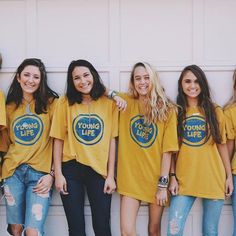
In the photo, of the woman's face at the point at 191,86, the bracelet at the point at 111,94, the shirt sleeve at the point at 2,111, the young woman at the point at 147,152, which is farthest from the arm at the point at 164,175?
the shirt sleeve at the point at 2,111

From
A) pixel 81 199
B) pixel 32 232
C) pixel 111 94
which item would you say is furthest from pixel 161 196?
pixel 32 232

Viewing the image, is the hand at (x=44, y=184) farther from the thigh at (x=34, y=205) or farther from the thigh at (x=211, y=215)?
the thigh at (x=211, y=215)

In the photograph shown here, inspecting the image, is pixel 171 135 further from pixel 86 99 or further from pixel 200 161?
pixel 86 99

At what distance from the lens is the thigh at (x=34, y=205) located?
10.5 feet

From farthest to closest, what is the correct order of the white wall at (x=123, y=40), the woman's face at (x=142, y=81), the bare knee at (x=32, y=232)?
the white wall at (x=123, y=40) → the woman's face at (x=142, y=81) → the bare knee at (x=32, y=232)

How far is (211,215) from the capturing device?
331 centimetres

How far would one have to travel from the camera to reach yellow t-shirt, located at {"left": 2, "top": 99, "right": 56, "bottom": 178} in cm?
330

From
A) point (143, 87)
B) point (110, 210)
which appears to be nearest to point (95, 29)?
point (143, 87)

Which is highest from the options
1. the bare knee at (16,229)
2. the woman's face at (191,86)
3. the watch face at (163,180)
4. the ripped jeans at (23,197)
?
the woman's face at (191,86)

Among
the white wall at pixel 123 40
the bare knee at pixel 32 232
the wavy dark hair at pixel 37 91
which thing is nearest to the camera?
the bare knee at pixel 32 232

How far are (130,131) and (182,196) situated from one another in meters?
0.65

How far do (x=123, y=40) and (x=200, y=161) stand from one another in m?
1.22

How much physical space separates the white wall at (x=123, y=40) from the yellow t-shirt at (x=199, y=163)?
371mm

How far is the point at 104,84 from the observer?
361cm
